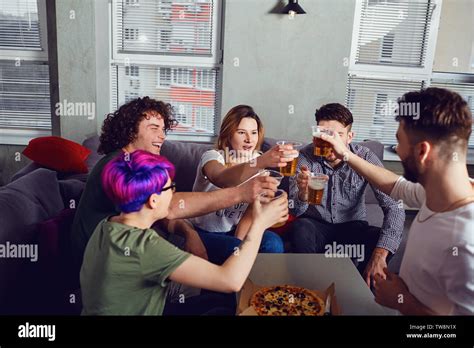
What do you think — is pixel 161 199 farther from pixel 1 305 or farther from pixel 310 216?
pixel 310 216

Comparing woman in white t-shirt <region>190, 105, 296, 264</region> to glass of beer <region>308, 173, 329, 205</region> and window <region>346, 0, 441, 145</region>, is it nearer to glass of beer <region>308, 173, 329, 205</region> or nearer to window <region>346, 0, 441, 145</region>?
glass of beer <region>308, 173, 329, 205</region>

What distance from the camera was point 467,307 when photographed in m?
1.18

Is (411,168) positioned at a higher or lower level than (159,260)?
higher

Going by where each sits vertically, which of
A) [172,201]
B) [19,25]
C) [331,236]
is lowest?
[331,236]

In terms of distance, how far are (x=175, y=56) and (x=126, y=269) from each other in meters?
2.46

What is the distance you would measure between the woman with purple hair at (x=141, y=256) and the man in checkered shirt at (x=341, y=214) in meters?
0.96

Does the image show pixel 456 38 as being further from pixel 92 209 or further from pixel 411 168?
pixel 92 209

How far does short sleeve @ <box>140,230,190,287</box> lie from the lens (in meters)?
1.16

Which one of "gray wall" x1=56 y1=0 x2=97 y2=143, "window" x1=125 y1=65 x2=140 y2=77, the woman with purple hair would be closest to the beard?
the woman with purple hair

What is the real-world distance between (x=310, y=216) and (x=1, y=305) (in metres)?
1.51

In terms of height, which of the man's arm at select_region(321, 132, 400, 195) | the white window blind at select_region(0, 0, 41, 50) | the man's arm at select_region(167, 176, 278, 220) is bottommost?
the man's arm at select_region(167, 176, 278, 220)

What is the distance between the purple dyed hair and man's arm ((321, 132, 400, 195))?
2.93 ft

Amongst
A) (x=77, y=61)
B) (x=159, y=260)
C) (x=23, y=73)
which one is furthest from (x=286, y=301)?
(x=23, y=73)

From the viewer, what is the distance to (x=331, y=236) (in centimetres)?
238
